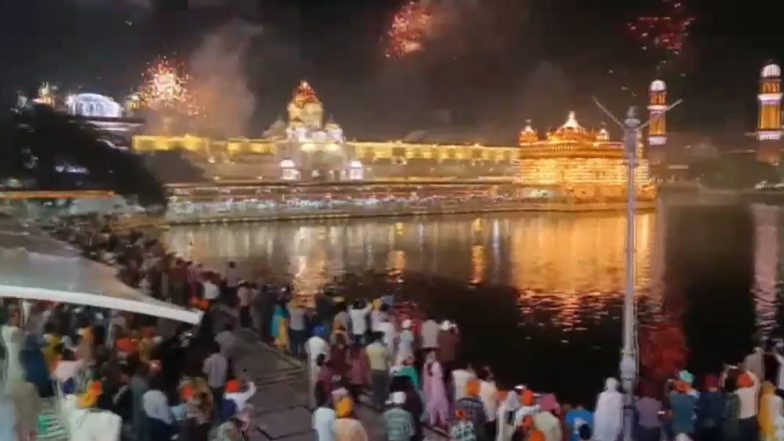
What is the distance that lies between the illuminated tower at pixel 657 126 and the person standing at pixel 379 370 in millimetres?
8826

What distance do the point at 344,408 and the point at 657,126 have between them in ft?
35.9

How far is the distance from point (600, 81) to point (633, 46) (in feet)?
2.97

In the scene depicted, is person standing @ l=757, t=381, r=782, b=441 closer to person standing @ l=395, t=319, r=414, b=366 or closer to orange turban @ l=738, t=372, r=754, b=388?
orange turban @ l=738, t=372, r=754, b=388

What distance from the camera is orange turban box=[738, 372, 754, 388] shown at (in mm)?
5266

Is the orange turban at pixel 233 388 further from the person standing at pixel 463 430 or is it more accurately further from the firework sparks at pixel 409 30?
the firework sparks at pixel 409 30

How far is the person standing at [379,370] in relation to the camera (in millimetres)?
6203

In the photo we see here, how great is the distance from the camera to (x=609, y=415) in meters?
5.10

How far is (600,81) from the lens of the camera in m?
15.0

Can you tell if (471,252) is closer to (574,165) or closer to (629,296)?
(574,165)

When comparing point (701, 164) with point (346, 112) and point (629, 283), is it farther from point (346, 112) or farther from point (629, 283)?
point (346, 112)

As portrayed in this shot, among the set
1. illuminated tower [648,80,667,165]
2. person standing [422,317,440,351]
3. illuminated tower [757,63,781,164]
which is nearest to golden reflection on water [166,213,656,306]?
illuminated tower [648,80,667,165]

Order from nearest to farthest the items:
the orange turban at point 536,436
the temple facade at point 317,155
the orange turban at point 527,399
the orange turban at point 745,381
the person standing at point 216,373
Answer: the orange turban at point 536,436
the orange turban at point 527,399
the orange turban at point 745,381
the person standing at point 216,373
the temple facade at point 317,155

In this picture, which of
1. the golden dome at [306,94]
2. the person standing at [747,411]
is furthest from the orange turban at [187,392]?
the golden dome at [306,94]

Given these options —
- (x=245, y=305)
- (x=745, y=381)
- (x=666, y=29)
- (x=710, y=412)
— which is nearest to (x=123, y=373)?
(x=245, y=305)
